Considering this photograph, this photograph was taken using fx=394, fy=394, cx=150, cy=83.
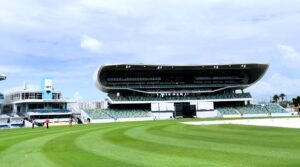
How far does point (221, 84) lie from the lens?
114625 millimetres

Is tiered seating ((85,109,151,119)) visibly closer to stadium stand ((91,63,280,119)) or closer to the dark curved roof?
stadium stand ((91,63,280,119))

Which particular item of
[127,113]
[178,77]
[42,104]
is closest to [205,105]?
[178,77]

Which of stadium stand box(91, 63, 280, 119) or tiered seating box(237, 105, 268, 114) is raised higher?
stadium stand box(91, 63, 280, 119)

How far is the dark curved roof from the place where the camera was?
4289 inches

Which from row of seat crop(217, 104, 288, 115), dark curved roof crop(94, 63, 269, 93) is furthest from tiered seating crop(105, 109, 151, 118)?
row of seat crop(217, 104, 288, 115)

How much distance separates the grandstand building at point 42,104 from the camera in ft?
341

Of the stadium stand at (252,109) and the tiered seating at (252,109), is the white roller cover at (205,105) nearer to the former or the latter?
the stadium stand at (252,109)

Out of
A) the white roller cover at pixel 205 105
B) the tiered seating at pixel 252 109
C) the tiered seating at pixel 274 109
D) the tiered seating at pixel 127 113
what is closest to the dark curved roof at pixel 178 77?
the white roller cover at pixel 205 105

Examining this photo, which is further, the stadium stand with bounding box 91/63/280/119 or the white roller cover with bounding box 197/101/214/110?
the white roller cover with bounding box 197/101/214/110

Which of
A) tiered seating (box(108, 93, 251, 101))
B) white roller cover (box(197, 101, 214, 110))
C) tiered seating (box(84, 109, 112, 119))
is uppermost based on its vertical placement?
tiered seating (box(108, 93, 251, 101))

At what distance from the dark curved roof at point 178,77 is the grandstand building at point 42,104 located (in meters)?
12.7

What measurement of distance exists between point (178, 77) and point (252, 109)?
74.8 feet

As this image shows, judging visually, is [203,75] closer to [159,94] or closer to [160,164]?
[159,94]

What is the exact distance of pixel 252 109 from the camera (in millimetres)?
106750
